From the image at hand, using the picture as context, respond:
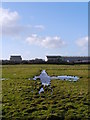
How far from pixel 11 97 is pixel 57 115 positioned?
5157 millimetres

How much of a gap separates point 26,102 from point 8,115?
2.89 m

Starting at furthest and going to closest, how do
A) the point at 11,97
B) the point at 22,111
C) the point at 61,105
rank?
1. the point at 11,97
2. the point at 61,105
3. the point at 22,111

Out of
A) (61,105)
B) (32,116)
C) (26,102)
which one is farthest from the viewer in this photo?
(26,102)

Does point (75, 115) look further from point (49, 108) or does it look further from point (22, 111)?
point (22, 111)

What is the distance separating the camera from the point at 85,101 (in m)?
13.6

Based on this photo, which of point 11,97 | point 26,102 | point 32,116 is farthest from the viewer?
point 11,97

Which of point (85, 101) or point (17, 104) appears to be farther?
point (85, 101)

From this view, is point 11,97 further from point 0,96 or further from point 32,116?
point 32,116

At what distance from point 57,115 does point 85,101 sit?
362 centimetres

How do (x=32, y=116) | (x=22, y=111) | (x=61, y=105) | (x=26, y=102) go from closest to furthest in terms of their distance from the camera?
(x=32, y=116) → (x=22, y=111) → (x=61, y=105) → (x=26, y=102)

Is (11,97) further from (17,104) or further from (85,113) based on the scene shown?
(85,113)

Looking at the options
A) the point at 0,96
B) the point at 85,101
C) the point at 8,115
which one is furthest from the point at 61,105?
the point at 0,96

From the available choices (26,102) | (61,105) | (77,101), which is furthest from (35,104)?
(77,101)

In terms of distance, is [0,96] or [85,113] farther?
[0,96]
